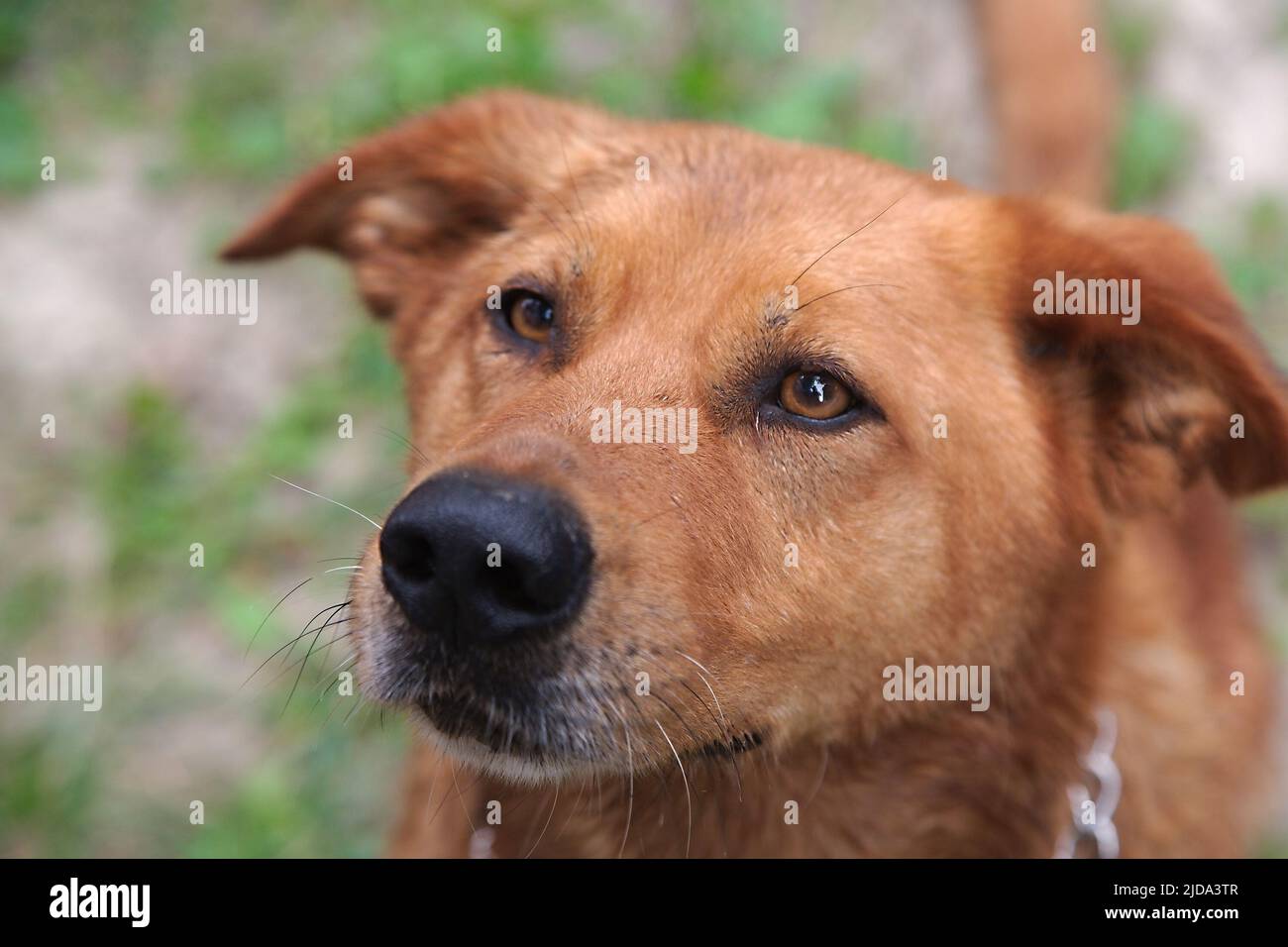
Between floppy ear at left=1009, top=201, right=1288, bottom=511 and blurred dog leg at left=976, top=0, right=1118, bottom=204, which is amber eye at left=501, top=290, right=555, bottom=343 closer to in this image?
floppy ear at left=1009, top=201, right=1288, bottom=511

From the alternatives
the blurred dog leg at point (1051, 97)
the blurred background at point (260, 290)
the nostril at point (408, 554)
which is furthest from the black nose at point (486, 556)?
the blurred dog leg at point (1051, 97)

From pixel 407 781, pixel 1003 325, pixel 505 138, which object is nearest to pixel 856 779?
pixel 1003 325

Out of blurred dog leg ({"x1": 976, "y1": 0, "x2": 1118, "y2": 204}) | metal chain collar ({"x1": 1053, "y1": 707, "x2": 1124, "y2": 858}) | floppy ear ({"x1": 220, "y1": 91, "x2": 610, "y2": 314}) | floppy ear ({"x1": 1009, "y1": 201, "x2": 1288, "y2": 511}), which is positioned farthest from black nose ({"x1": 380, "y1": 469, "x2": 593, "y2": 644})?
blurred dog leg ({"x1": 976, "y1": 0, "x2": 1118, "y2": 204})

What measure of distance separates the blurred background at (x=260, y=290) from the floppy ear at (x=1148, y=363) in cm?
218

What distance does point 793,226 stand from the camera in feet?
8.96

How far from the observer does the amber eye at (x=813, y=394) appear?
2.59 m

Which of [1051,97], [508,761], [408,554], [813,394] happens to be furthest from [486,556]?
[1051,97]

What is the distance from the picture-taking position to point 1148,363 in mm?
2814

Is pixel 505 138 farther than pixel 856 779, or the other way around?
pixel 505 138

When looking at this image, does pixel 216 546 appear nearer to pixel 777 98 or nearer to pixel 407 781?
pixel 407 781

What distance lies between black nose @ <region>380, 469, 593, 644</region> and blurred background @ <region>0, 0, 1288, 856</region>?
7.32 feet

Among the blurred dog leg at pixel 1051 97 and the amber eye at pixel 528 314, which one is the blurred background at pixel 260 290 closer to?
the blurred dog leg at pixel 1051 97

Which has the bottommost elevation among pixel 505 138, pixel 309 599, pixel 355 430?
pixel 309 599

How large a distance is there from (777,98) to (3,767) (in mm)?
4205
